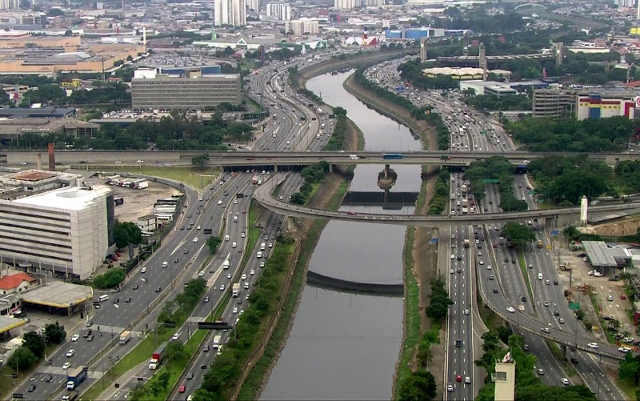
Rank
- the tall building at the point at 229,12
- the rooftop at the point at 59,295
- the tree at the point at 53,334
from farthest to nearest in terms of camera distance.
Result: the tall building at the point at 229,12 → the rooftop at the point at 59,295 → the tree at the point at 53,334

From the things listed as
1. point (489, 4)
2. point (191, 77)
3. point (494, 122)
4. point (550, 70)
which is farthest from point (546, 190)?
point (489, 4)

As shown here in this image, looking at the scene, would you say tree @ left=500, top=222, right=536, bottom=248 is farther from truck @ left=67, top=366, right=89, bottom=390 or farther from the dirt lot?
truck @ left=67, top=366, right=89, bottom=390

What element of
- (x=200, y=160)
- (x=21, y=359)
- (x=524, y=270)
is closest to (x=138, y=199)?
(x=200, y=160)

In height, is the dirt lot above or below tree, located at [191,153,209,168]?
below

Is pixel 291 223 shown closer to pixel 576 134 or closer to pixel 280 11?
pixel 576 134

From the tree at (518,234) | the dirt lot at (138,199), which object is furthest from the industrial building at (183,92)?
the tree at (518,234)

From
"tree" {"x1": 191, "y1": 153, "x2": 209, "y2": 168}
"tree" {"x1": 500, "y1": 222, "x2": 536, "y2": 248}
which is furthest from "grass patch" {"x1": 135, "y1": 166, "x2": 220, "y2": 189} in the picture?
"tree" {"x1": 500, "y1": 222, "x2": 536, "y2": 248}

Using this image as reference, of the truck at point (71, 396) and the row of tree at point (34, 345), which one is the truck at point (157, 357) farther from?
the row of tree at point (34, 345)
